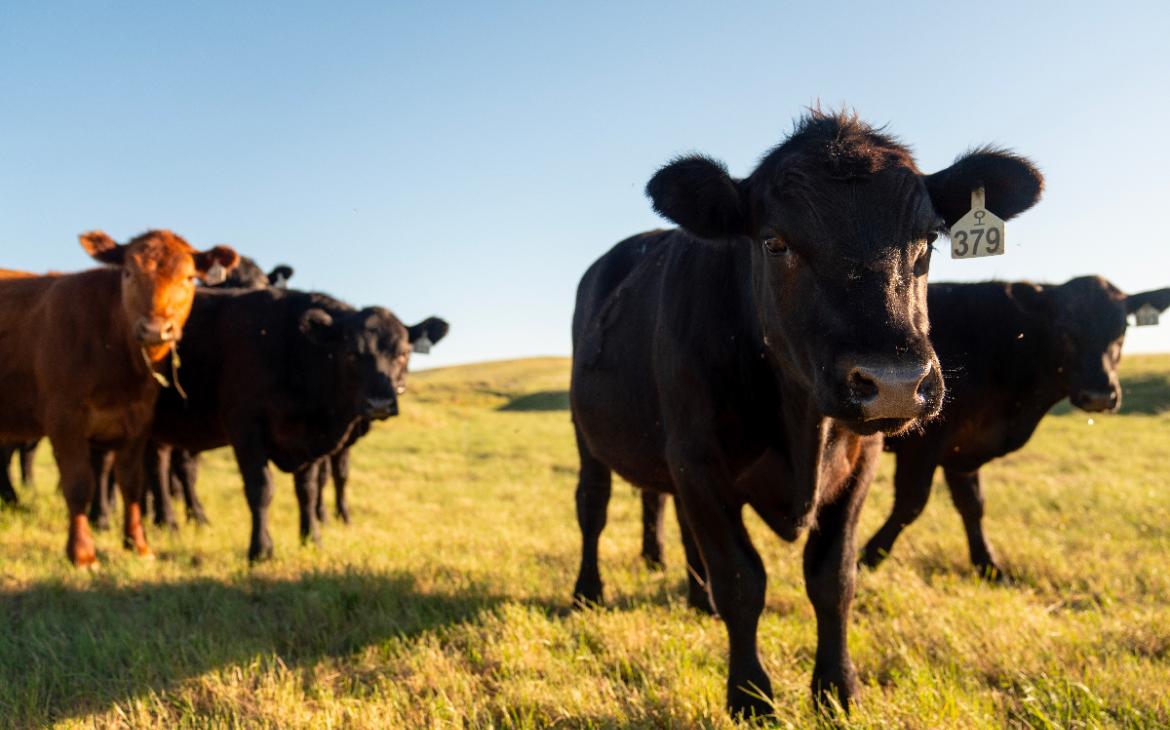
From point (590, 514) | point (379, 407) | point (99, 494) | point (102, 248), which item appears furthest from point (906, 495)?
point (99, 494)

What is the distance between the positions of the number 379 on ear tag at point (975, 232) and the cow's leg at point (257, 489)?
6.09 meters

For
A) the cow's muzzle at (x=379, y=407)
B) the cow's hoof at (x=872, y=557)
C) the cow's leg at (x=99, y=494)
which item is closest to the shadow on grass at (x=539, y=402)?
the cow's leg at (x=99, y=494)

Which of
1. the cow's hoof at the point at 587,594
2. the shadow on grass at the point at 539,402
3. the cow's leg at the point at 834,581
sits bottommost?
the shadow on grass at the point at 539,402

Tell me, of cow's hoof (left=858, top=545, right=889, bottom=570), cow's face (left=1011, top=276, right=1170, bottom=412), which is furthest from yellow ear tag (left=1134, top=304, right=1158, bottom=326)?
cow's hoof (left=858, top=545, right=889, bottom=570)

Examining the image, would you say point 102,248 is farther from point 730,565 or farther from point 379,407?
point 730,565

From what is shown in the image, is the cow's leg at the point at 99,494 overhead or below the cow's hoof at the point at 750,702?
below

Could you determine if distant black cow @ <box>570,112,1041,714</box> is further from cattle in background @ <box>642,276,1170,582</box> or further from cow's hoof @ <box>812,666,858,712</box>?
cattle in background @ <box>642,276,1170,582</box>

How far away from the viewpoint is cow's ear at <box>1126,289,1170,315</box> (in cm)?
761

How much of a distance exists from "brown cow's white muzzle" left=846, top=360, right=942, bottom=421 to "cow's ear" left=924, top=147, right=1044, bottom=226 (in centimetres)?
120

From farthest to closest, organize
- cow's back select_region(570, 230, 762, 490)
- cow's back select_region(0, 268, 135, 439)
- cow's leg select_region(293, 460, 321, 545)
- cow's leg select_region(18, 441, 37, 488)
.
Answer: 1. cow's leg select_region(18, 441, 37, 488)
2. cow's leg select_region(293, 460, 321, 545)
3. cow's back select_region(0, 268, 135, 439)
4. cow's back select_region(570, 230, 762, 490)

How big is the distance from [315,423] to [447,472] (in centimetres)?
791

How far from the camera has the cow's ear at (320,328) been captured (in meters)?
8.34

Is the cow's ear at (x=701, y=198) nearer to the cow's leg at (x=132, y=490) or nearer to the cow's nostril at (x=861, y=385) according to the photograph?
the cow's nostril at (x=861, y=385)

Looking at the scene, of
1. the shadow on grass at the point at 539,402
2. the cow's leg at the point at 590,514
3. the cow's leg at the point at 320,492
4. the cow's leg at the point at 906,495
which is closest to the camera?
the cow's leg at the point at 590,514
